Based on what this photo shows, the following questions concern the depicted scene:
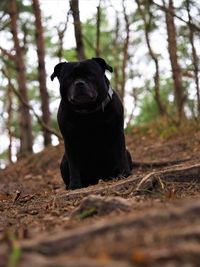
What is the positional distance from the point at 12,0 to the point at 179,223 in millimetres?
14195

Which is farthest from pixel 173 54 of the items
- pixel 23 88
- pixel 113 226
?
pixel 23 88

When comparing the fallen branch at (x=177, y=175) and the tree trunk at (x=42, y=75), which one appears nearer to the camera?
the fallen branch at (x=177, y=175)

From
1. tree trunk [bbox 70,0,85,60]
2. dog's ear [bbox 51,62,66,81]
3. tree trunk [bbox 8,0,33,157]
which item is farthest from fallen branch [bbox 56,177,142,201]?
tree trunk [bbox 8,0,33,157]

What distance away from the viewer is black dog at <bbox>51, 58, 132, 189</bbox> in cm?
440

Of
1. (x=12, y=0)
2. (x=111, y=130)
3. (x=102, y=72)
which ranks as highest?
(x=12, y=0)

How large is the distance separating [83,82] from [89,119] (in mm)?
470

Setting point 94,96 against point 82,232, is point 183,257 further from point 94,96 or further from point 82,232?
point 94,96

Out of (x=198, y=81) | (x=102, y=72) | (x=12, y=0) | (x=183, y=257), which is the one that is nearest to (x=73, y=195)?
(x=102, y=72)

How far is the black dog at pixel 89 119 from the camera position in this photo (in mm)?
4398

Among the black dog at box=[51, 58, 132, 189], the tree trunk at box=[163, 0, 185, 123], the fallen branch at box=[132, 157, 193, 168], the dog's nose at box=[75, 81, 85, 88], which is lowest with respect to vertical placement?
the fallen branch at box=[132, 157, 193, 168]

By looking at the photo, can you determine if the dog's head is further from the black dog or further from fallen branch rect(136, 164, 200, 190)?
fallen branch rect(136, 164, 200, 190)

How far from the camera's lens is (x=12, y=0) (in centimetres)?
1399

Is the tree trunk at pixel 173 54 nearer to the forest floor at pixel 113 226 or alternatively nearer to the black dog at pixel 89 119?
the black dog at pixel 89 119

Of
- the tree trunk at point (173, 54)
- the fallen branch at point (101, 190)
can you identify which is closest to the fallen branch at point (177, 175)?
the fallen branch at point (101, 190)
